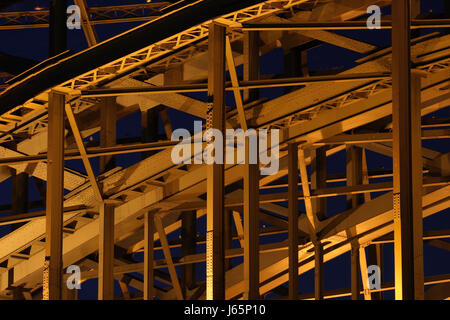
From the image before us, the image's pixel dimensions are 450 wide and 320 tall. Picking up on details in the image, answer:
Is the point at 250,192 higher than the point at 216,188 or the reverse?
higher

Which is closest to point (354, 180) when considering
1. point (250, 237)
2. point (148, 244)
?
point (148, 244)

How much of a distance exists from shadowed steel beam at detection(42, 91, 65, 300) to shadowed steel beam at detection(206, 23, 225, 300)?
392 cm

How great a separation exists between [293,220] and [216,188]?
8905 millimetres

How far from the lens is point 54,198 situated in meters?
20.0

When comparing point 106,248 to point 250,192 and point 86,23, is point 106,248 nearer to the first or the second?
point 86,23

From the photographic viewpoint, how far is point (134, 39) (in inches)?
719

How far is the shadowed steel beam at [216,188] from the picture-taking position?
16.7 meters

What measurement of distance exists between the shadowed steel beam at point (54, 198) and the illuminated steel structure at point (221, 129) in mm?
27

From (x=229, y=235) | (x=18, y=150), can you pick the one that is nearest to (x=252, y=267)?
(x=18, y=150)

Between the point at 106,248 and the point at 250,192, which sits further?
the point at 106,248

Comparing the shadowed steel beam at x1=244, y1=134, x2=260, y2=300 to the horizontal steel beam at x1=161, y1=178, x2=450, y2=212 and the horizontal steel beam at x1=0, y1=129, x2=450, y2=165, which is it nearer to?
the horizontal steel beam at x1=0, y1=129, x2=450, y2=165

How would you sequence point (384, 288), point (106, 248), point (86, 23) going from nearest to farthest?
point (86, 23) < point (106, 248) < point (384, 288)

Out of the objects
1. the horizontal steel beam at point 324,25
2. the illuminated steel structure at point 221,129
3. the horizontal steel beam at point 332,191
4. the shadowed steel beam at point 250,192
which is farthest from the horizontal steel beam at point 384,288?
the horizontal steel beam at point 324,25

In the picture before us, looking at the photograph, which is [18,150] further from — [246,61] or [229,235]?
[229,235]
